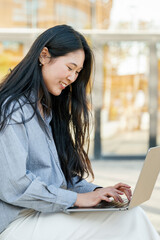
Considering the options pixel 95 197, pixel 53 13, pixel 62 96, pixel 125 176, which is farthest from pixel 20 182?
pixel 53 13

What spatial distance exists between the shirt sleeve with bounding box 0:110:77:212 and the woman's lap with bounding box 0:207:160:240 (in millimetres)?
61

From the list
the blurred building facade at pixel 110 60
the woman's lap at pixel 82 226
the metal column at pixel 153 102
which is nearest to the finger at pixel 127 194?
the woman's lap at pixel 82 226

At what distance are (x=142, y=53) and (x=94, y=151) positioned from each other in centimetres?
200

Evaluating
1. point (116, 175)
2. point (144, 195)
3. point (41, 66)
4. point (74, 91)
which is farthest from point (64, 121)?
point (116, 175)

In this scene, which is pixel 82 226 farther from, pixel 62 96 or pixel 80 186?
pixel 62 96

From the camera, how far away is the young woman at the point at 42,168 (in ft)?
5.95

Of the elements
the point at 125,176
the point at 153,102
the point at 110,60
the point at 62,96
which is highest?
the point at 62,96

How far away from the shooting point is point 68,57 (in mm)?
2068

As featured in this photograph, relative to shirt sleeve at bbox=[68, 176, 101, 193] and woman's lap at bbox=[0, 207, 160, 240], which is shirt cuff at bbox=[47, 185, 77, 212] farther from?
shirt sleeve at bbox=[68, 176, 101, 193]

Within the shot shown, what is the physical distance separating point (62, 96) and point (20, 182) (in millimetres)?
716

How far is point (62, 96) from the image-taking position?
2.39 meters

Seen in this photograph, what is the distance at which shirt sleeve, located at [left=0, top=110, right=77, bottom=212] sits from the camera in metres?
1.79

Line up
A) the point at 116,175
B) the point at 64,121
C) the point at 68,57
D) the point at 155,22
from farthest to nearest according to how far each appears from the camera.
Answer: the point at 155,22 → the point at 116,175 → the point at 64,121 → the point at 68,57

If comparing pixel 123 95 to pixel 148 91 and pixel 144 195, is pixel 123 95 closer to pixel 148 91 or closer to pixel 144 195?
pixel 148 91
